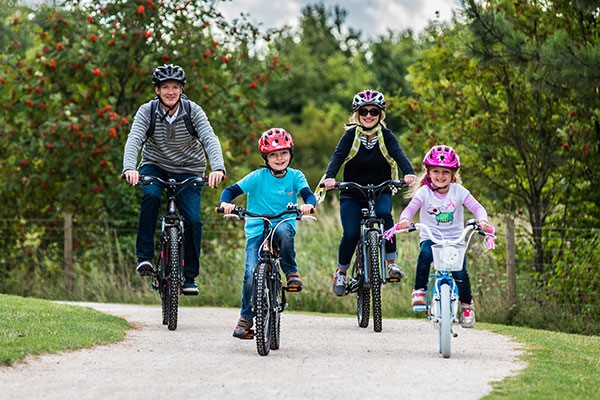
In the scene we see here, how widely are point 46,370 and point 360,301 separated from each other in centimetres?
428

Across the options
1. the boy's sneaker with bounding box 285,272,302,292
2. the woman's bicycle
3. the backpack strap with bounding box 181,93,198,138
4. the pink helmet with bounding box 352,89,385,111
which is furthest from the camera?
the pink helmet with bounding box 352,89,385,111

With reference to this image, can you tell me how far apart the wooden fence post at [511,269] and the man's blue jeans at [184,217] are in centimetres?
516

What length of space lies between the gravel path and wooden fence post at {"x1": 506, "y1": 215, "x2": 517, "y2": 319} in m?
3.33

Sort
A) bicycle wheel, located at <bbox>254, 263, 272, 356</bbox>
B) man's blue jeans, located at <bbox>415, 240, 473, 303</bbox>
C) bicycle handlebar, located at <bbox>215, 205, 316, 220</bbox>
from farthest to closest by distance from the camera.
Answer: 1. man's blue jeans, located at <bbox>415, 240, 473, 303</bbox>
2. bicycle handlebar, located at <bbox>215, 205, 316, 220</bbox>
3. bicycle wheel, located at <bbox>254, 263, 272, 356</bbox>

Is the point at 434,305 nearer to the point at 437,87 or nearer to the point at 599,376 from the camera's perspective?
the point at 599,376

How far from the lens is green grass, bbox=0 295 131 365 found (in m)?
8.88

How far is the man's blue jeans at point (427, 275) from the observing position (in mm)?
9445

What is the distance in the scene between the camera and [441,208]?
A: 967cm

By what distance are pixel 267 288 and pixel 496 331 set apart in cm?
380

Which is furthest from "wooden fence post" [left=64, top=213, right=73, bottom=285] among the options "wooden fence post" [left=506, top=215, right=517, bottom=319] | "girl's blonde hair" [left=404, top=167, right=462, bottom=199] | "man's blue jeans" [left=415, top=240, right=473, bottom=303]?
"man's blue jeans" [left=415, top=240, right=473, bottom=303]

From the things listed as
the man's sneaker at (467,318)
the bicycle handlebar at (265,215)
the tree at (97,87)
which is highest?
the tree at (97,87)

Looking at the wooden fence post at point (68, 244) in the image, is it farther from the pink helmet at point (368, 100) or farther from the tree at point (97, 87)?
the pink helmet at point (368, 100)

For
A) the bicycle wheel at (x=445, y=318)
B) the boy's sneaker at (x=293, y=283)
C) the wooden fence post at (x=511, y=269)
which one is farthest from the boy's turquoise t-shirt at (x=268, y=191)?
the wooden fence post at (x=511, y=269)

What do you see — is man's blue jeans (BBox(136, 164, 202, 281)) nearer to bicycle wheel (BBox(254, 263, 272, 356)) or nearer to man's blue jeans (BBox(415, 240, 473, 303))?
bicycle wheel (BBox(254, 263, 272, 356))
